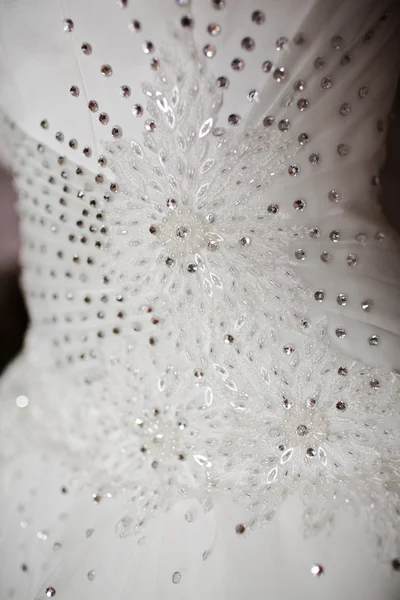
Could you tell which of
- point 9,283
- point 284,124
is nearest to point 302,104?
point 284,124

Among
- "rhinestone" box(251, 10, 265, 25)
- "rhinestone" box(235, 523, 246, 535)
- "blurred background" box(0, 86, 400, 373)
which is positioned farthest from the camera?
"blurred background" box(0, 86, 400, 373)

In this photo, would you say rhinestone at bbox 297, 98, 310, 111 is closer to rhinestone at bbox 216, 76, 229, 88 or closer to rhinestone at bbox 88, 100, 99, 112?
rhinestone at bbox 216, 76, 229, 88

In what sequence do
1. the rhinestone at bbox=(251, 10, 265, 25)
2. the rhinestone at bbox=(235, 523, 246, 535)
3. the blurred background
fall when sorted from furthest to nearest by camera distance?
the blurred background, the rhinestone at bbox=(235, 523, 246, 535), the rhinestone at bbox=(251, 10, 265, 25)

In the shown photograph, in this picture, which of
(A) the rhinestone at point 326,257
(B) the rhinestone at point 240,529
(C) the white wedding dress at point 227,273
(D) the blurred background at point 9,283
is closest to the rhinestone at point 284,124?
(C) the white wedding dress at point 227,273

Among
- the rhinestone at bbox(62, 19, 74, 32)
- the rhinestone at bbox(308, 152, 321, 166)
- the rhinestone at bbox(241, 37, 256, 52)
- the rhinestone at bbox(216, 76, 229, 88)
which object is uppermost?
the rhinestone at bbox(241, 37, 256, 52)

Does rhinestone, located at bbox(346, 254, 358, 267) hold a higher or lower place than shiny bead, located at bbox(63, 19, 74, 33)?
lower

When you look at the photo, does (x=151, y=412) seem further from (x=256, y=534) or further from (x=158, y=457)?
(x=256, y=534)

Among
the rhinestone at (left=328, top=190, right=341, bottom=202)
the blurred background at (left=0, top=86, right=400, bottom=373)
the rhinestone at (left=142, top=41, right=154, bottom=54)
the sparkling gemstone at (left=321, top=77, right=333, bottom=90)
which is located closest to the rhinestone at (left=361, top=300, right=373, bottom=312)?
the rhinestone at (left=328, top=190, right=341, bottom=202)
